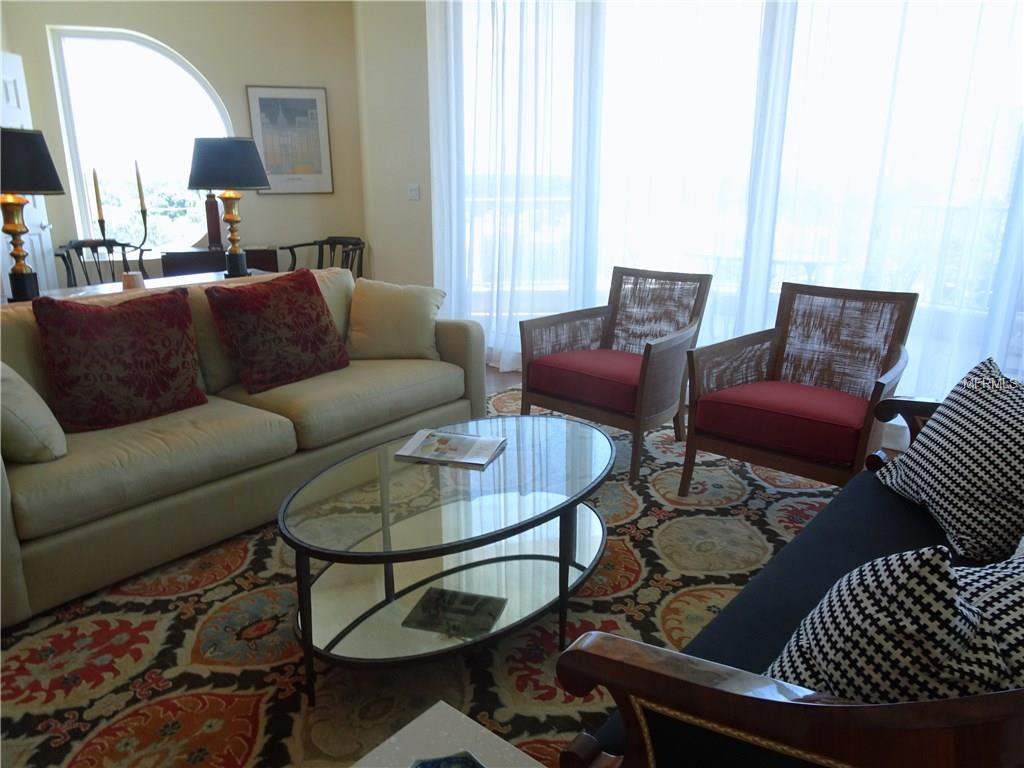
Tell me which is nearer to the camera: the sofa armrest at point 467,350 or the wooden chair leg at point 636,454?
the wooden chair leg at point 636,454

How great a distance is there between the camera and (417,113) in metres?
4.84

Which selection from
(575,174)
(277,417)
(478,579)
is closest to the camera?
(478,579)

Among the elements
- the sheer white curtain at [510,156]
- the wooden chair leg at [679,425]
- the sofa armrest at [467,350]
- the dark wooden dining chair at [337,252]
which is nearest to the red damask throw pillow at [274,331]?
the sofa armrest at [467,350]

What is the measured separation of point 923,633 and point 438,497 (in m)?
1.38

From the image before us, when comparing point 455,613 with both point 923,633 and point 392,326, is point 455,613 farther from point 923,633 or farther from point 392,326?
point 392,326

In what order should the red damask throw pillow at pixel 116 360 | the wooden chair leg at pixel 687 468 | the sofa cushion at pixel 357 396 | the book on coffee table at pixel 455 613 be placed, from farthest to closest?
the wooden chair leg at pixel 687 468, the sofa cushion at pixel 357 396, the red damask throw pillow at pixel 116 360, the book on coffee table at pixel 455 613

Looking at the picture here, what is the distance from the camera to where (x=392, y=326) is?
10.7 ft

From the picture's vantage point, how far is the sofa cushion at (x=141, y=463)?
1.96 m

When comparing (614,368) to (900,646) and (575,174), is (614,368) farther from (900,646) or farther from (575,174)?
(900,646)

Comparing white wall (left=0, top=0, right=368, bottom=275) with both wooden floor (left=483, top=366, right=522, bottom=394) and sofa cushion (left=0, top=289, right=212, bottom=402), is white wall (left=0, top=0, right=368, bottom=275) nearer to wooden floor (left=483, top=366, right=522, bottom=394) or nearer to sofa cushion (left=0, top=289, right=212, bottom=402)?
wooden floor (left=483, top=366, right=522, bottom=394)

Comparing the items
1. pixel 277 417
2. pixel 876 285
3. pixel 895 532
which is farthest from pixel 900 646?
pixel 876 285

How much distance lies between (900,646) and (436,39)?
15.8 feet

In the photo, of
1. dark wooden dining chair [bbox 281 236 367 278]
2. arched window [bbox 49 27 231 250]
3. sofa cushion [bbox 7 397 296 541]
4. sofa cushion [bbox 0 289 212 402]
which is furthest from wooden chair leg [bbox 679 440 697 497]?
arched window [bbox 49 27 231 250]

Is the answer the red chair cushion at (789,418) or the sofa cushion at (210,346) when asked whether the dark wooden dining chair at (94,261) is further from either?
the red chair cushion at (789,418)
